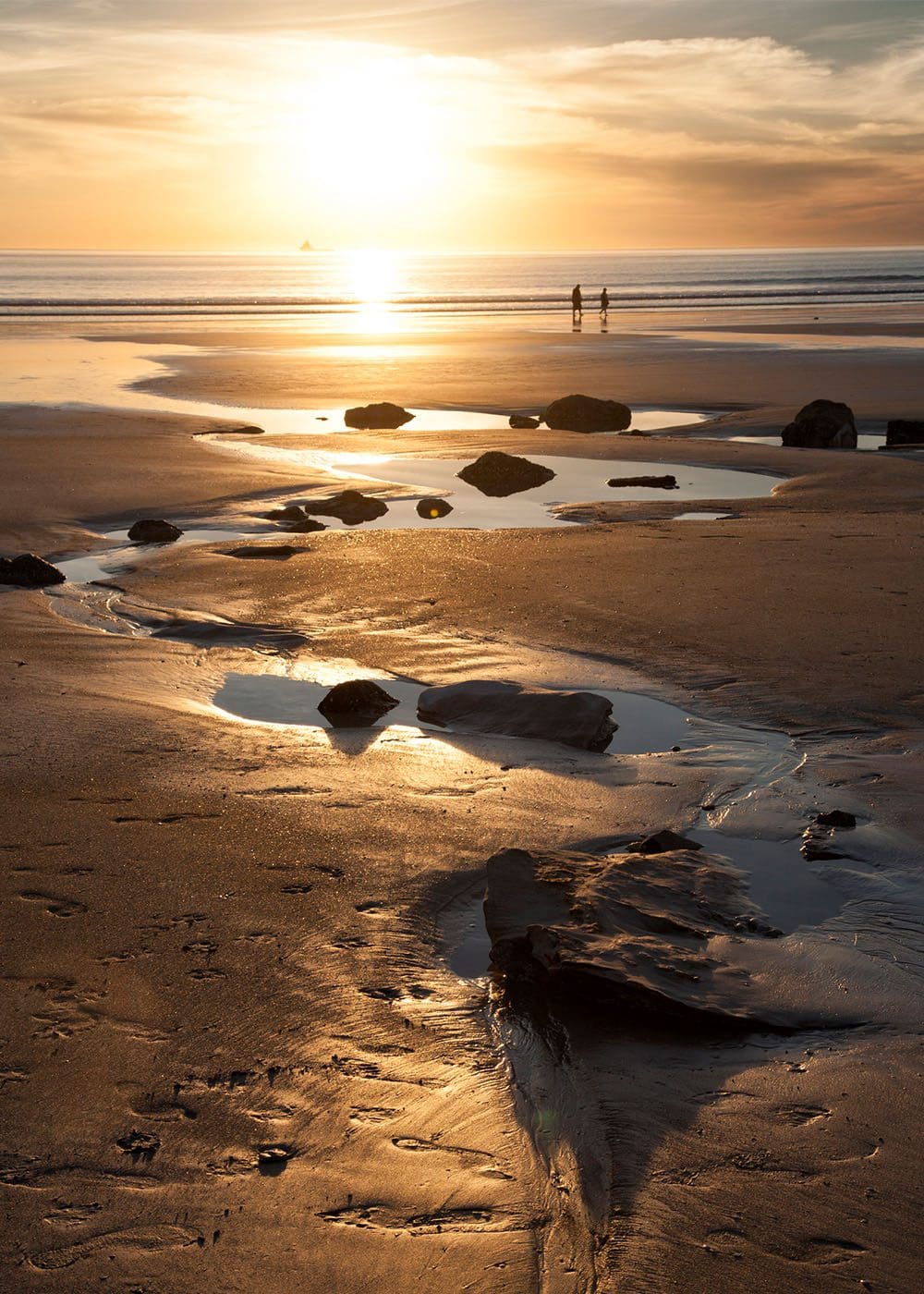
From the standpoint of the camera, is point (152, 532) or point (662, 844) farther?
point (152, 532)

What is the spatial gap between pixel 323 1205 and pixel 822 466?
13.2m

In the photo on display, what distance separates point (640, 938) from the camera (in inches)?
157

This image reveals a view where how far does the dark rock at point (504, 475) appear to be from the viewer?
46.4ft

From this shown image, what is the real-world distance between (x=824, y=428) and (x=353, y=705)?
12314 mm

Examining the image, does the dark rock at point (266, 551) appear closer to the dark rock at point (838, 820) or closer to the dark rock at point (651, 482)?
the dark rock at point (651, 482)

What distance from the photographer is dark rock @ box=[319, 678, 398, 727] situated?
6.32 metres

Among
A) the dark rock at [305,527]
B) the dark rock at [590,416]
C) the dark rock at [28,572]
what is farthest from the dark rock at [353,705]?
the dark rock at [590,416]

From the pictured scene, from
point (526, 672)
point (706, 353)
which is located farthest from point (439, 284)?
point (526, 672)

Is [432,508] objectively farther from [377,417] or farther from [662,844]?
[662,844]

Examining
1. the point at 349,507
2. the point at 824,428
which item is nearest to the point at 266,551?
the point at 349,507

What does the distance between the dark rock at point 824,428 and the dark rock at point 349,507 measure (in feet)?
23.0

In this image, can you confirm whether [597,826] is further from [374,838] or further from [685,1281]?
[685,1281]

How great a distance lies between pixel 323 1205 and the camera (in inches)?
117

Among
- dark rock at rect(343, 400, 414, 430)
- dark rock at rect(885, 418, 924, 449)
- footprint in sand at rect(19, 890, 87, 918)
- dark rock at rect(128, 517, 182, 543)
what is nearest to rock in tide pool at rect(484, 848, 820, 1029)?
footprint in sand at rect(19, 890, 87, 918)
